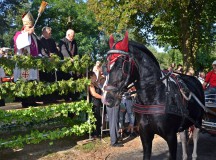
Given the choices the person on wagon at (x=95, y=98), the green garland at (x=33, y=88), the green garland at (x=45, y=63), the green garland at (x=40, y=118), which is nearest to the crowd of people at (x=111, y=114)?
the person on wagon at (x=95, y=98)

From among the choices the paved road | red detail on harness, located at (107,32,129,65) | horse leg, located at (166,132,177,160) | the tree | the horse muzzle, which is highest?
the tree

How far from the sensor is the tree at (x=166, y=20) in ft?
43.8

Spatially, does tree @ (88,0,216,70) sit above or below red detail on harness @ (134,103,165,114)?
above

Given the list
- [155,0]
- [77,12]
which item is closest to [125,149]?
[155,0]

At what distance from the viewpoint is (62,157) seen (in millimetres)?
6941

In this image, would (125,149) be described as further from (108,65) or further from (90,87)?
(108,65)

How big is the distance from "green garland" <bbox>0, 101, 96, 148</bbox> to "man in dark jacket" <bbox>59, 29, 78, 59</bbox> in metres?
1.51

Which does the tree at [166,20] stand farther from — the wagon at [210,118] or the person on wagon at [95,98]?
the wagon at [210,118]

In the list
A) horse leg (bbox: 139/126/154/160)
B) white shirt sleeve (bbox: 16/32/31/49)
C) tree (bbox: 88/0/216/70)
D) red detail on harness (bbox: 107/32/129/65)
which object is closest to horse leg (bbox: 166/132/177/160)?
horse leg (bbox: 139/126/154/160)

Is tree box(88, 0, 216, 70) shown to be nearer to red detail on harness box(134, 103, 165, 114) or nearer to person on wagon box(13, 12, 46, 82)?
person on wagon box(13, 12, 46, 82)

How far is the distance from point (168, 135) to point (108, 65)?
1.47 meters

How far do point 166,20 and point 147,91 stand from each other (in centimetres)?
1192

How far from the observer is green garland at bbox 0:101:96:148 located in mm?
6618

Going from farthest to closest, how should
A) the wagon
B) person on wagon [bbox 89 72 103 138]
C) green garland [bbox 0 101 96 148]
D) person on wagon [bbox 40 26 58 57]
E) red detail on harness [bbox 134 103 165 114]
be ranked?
person on wagon [bbox 89 72 103 138]
person on wagon [bbox 40 26 58 57]
green garland [bbox 0 101 96 148]
the wagon
red detail on harness [bbox 134 103 165 114]
